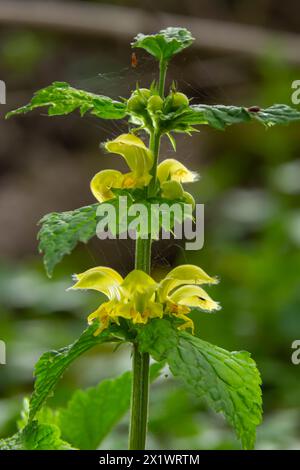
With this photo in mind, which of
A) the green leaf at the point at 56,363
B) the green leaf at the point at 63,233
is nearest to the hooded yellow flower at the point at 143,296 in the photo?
the green leaf at the point at 56,363

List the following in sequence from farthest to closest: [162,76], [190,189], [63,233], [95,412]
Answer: [190,189]
[95,412]
[162,76]
[63,233]

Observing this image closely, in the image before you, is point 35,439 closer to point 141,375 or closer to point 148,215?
point 141,375

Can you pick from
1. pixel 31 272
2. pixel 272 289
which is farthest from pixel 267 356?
pixel 31 272

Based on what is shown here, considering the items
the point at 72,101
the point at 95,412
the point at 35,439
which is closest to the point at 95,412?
the point at 95,412

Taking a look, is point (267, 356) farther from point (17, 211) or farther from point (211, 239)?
point (17, 211)

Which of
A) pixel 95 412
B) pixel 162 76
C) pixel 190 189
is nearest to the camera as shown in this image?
pixel 162 76

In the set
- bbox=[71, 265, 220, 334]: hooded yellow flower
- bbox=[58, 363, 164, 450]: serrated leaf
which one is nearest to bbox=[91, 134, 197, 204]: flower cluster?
bbox=[71, 265, 220, 334]: hooded yellow flower

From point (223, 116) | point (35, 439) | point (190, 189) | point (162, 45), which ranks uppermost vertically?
point (190, 189)

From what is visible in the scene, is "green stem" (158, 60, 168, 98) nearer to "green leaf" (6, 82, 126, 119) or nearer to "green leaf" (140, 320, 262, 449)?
"green leaf" (6, 82, 126, 119)
